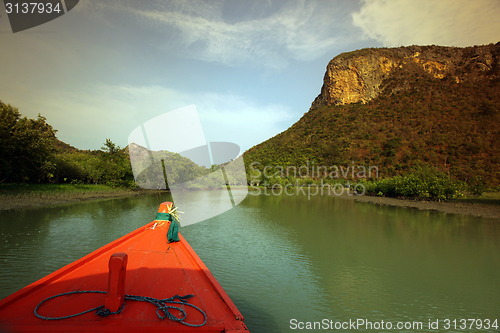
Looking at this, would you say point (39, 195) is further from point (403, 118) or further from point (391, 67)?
point (391, 67)

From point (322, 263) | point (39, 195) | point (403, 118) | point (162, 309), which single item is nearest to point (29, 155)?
point (39, 195)

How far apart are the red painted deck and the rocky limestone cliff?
75732 mm

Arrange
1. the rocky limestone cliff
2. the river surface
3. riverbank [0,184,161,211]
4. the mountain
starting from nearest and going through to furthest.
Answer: the river surface < riverbank [0,184,161,211] < the mountain < the rocky limestone cliff

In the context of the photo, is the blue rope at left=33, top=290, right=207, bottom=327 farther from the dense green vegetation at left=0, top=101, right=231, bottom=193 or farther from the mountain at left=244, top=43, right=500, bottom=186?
the mountain at left=244, top=43, right=500, bottom=186

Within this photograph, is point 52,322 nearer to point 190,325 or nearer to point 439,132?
point 190,325

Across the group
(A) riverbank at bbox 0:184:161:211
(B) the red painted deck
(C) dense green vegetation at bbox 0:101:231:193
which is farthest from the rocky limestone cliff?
(B) the red painted deck

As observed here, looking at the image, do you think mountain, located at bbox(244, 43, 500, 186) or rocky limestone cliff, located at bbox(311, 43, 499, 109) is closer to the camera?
mountain, located at bbox(244, 43, 500, 186)

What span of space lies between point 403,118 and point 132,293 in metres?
66.6

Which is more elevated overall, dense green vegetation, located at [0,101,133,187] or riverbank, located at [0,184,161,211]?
dense green vegetation, located at [0,101,133,187]

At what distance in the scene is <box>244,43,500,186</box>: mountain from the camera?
152ft

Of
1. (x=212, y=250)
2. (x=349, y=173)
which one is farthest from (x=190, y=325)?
(x=349, y=173)

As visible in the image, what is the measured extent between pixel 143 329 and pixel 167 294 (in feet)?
3.16

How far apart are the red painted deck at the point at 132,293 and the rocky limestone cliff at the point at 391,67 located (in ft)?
248

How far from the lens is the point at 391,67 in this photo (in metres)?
76.0
